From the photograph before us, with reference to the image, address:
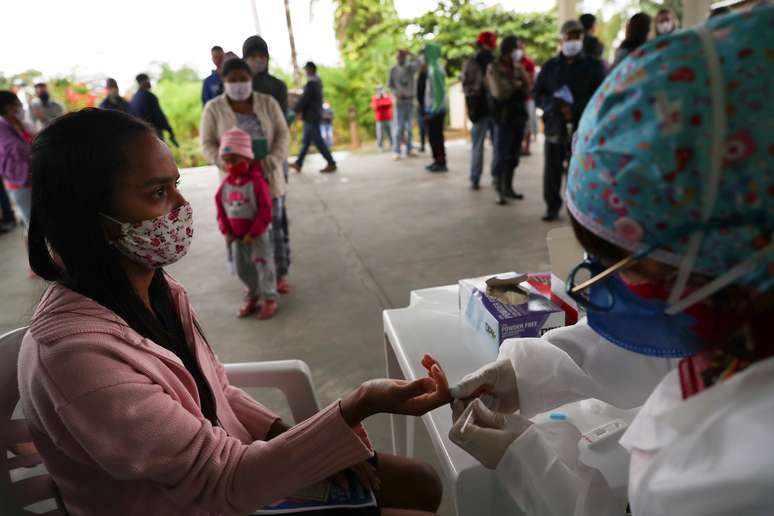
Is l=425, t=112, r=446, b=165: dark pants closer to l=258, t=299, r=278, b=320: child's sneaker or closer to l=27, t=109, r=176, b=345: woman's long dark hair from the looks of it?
l=258, t=299, r=278, b=320: child's sneaker

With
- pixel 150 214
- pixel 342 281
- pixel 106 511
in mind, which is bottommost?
pixel 342 281

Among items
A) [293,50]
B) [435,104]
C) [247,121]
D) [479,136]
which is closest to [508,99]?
[479,136]

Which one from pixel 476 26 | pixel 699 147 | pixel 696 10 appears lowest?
pixel 699 147

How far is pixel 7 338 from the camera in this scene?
3.38 feet

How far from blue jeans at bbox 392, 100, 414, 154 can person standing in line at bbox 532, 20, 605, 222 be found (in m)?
4.05

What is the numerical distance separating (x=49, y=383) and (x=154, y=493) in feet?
0.86

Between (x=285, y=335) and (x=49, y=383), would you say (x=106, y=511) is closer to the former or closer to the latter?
(x=49, y=383)

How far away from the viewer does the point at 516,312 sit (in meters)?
1.13

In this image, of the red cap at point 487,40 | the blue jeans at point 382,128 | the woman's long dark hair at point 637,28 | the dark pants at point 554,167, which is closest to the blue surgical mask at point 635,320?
the woman's long dark hair at point 637,28

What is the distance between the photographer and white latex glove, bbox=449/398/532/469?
0.84 m

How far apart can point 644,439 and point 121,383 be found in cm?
76

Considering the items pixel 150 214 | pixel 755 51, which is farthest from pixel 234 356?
pixel 755 51

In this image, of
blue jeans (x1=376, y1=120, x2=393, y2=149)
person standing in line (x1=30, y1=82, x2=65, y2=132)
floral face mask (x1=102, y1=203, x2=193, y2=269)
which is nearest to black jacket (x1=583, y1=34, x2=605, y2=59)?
floral face mask (x1=102, y1=203, x2=193, y2=269)

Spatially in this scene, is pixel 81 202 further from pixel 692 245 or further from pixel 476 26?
pixel 476 26
